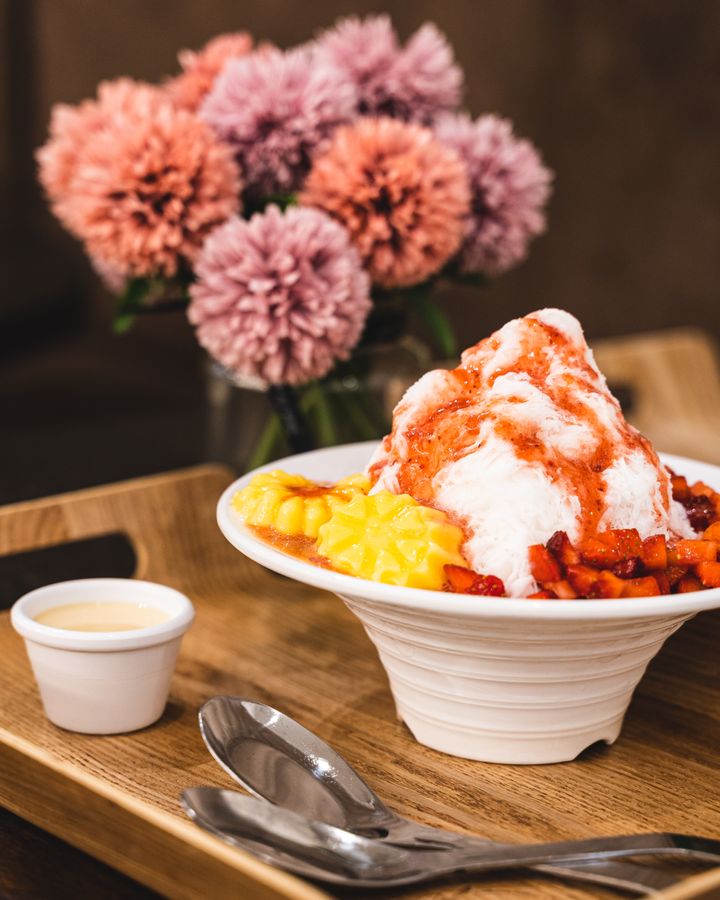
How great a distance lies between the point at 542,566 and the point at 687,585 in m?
0.13

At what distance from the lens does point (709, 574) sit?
95cm

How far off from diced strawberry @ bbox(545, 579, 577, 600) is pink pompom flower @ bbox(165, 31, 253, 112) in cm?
85

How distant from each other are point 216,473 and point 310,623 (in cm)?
27

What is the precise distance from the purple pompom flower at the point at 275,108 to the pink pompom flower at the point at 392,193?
4 centimetres

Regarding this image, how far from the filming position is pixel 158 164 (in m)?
1.31

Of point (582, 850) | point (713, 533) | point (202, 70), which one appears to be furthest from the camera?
point (202, 70)

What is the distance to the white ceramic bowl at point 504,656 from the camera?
0.88 metres

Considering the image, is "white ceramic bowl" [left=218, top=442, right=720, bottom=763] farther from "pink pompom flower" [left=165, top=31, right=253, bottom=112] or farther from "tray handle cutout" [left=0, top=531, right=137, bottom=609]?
"pink pompom flower" [left=165, top=31, right=253, bottom=112]

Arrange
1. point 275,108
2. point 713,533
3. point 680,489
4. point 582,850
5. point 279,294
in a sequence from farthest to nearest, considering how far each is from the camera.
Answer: point 275,108 < point 279,294 < point 680,489 < point 713,533 < point 582,850

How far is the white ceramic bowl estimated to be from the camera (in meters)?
0.88

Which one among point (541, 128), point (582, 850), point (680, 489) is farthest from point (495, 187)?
point (541, 128)

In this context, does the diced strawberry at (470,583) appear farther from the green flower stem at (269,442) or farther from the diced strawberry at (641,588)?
the green flower stem at (269,442)

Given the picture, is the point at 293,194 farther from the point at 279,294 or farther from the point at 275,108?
the point at 279,294

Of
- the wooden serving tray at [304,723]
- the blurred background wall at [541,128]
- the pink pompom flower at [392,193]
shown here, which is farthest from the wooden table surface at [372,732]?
the blurred background wall at [541,128]
